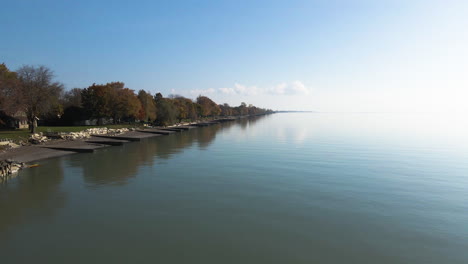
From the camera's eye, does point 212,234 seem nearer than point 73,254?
No

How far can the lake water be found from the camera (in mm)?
10812

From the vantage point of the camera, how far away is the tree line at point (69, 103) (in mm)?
37156

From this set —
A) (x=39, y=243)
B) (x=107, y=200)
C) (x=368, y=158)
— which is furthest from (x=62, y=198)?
(x=368, y=158)

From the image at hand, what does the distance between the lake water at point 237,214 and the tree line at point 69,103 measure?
17.2 metres

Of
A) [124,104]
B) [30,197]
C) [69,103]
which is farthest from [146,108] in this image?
[30,197]

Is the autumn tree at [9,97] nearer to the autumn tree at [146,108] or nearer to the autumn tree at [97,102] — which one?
the autumn tree at [97,102]

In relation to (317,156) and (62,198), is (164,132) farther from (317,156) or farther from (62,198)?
(62,198)

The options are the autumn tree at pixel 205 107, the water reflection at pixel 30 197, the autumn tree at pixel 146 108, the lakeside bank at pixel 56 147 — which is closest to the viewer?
the water reflection at pixel 30 197

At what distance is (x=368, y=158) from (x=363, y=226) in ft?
67.2

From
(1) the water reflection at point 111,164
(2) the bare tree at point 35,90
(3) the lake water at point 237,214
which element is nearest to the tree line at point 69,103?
(2) the bare tree at point 35,90

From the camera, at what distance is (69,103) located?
70.4m

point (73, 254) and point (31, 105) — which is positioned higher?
point (31, 105)

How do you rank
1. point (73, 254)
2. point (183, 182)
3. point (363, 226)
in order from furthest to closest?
point (183, 182)
point (363, 226)
point (73, 254)

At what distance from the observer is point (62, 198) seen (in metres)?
17.6
